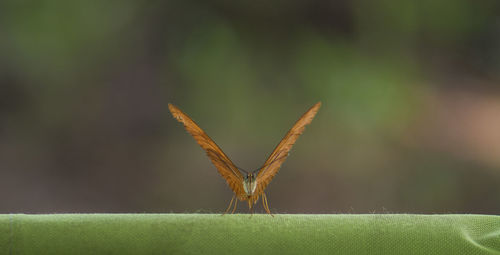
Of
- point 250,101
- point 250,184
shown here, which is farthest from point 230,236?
point 250,101

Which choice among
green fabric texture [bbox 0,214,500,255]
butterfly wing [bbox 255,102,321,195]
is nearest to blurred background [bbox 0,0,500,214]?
butterfly wing [bbox 255,102,321,195]

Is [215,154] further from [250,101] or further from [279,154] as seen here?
[250,101]

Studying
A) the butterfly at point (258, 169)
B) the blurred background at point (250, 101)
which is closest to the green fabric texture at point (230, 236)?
the butterfly at point (258, 169)

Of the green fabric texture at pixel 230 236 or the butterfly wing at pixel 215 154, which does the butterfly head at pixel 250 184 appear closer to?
the butterfly wing at pixel 215 154

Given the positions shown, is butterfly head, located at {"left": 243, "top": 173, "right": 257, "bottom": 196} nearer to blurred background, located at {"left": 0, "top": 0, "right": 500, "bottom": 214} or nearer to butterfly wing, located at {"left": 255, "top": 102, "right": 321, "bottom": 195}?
butterfly wing, located at {"left": 255, "top": 102, "right": 321, "bottom": 195}

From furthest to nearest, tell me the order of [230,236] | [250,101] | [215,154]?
1. [250,101]
2. [215,154]
3. [230,236]
